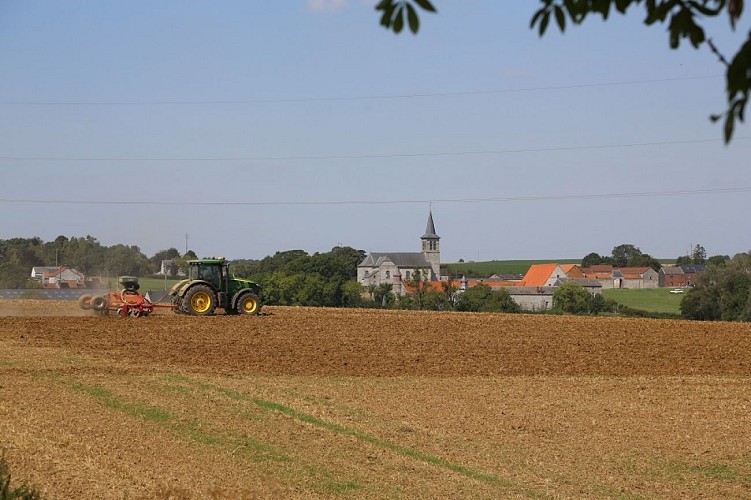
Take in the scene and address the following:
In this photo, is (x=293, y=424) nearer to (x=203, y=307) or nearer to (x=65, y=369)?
(x=65, y=369)

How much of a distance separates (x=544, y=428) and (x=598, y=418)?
1622 mm

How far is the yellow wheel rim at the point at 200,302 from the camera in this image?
115 feet

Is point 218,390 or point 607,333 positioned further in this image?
point 607,333

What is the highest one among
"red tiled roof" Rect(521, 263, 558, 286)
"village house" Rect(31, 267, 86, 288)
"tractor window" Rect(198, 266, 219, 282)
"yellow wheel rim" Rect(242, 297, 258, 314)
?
"red tiled roof" Rect(521, 263, 558, 286)

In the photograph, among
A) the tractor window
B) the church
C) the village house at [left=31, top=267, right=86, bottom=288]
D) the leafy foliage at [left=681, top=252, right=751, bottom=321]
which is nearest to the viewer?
the tractor window

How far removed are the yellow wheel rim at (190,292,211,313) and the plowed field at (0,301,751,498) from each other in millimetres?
1795

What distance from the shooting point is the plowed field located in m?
12.3

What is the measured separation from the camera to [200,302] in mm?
35188

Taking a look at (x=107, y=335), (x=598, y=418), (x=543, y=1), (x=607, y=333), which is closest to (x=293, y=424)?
(x=598, y=418)

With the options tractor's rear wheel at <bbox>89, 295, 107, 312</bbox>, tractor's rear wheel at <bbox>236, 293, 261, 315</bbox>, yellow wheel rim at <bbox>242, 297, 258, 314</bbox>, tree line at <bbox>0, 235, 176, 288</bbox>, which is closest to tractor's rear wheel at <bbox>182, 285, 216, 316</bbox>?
tractor's rear wheel at <bbox>236, 293, 261, 315</bbox>

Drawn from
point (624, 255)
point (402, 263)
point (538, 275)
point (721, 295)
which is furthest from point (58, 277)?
point (624, 255)

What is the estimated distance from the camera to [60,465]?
38.9 ft

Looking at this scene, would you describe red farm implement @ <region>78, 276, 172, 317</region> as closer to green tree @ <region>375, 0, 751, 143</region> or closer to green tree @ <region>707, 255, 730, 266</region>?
green tree @ <region>375, 0, 751, 143</region>

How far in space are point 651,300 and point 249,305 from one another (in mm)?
95097
